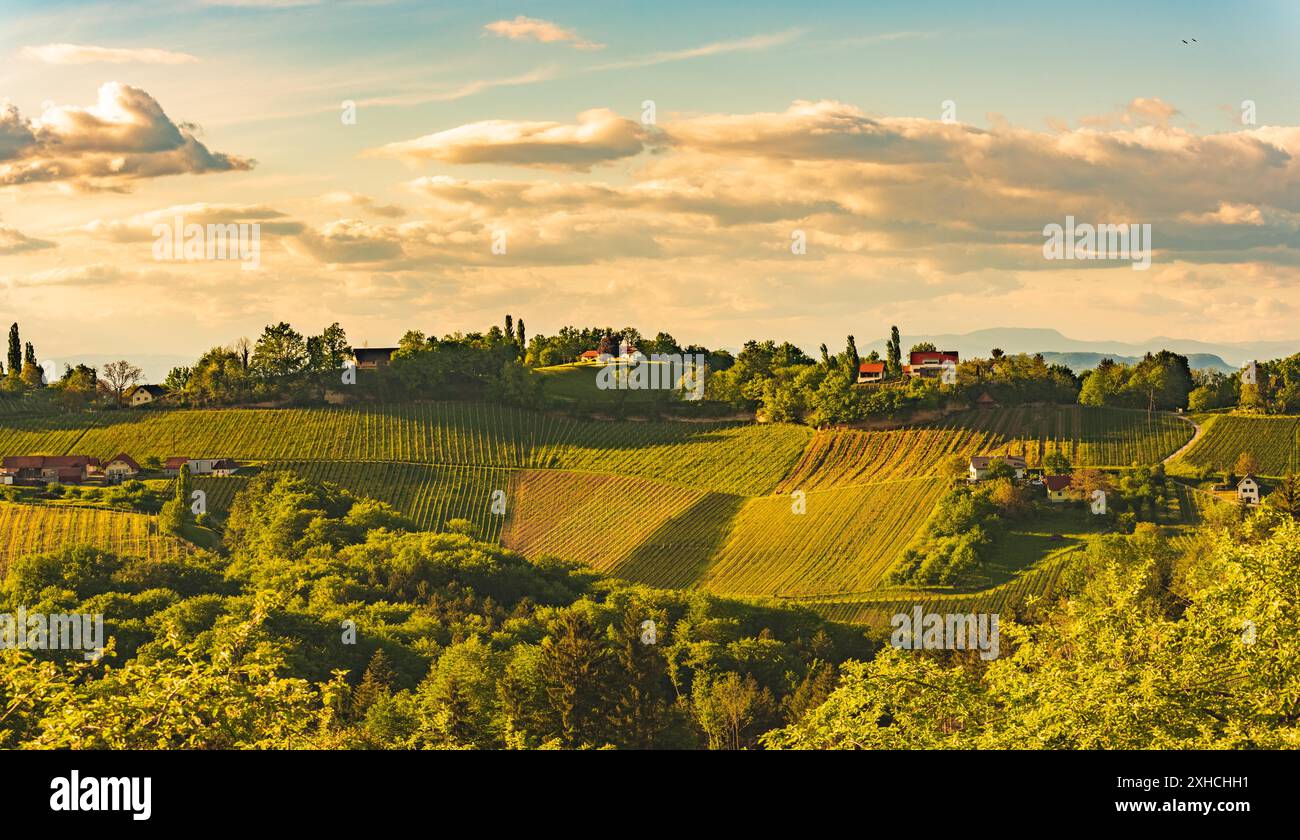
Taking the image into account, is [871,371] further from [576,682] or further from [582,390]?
[576,682]

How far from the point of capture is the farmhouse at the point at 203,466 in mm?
99500

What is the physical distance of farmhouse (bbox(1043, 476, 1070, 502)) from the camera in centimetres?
8844

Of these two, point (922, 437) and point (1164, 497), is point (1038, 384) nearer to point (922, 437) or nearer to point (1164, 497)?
point (922, 437)

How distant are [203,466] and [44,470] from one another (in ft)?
35.9

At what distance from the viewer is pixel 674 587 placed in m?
86.5

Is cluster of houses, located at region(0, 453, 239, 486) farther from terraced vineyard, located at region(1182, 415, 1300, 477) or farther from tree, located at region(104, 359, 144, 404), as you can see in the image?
terraced vineyard, located at region(1182, 415, 1300, 477)

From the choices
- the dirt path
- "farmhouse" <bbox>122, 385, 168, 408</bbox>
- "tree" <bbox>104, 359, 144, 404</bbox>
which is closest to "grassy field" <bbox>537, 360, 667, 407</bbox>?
"farmhouse" <bbox>122, 385, 168, 408</bbox>

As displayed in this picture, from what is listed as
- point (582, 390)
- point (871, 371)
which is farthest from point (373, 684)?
point (871, 371)

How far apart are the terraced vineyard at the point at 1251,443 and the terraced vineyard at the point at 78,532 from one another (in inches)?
2762

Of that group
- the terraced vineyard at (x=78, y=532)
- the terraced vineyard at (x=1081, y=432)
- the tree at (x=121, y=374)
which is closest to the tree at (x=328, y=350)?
the tree at (x=121, y=374)

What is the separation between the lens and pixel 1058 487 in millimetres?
89188

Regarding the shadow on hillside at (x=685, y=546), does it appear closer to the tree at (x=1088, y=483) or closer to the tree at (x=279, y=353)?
the tree at (x=1088, y=483)

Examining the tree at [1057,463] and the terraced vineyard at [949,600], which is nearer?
the terraced vineyard at [949,600]
